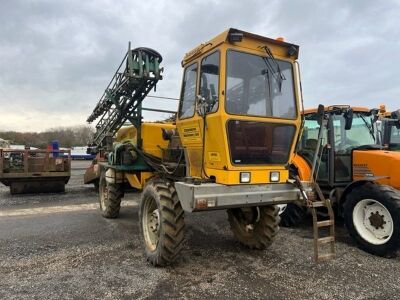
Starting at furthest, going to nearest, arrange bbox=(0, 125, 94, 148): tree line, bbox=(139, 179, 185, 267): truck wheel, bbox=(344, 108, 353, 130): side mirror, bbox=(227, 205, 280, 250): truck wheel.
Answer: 1. bbox=(0, 125, 94, 148): tree line
2. bbox=(344, 108, 353, 130): side mirror
3. bbox=(227, 205, 280, 250): truck wheel
4. bbox=(139, 179, 185, 267): truck wheel

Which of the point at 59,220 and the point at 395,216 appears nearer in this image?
the point at 395,216

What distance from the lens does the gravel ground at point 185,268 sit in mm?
4145

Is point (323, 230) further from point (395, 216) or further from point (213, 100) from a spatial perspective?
point (213, 100)

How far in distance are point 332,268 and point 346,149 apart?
2.55 m

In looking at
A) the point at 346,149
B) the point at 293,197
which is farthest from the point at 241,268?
the point at 346,149

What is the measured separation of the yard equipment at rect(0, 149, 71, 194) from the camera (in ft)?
36.7

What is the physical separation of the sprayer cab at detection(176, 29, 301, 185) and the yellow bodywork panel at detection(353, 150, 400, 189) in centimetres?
200

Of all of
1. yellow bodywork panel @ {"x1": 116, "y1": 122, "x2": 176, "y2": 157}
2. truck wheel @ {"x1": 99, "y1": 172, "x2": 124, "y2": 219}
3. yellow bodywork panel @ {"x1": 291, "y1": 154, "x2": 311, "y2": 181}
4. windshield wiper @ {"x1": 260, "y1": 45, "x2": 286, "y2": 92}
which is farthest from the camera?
truck wheel @ {"x1": 99, "y1": 172, "x2": 124, "y2": 219}

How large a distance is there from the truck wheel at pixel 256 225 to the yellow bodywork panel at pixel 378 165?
5.90 ft

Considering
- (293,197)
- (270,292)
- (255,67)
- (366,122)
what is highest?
(255,67)

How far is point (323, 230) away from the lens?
6926 millimetres

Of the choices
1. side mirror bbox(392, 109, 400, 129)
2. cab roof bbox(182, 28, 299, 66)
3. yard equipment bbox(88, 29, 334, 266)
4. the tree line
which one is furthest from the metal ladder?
the tree line

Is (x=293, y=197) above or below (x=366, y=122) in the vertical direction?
below

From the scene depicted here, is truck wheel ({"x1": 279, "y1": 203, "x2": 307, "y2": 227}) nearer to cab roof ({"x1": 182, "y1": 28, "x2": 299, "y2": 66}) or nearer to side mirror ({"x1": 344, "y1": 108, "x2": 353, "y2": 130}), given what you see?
side mirror ({"x1": 344, "y1": 108, "x2": 353, "y2": 130})
